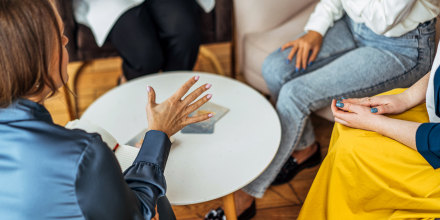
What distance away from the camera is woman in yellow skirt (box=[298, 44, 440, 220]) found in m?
0.98

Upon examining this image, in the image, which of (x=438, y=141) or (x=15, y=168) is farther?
(x=438, y=141)

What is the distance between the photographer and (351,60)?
1.41m

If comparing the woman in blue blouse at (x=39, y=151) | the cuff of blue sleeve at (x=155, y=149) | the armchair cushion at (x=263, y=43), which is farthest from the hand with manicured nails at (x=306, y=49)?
the woman in blue blouse at (x=39, y=151)

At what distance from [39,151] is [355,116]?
834mm

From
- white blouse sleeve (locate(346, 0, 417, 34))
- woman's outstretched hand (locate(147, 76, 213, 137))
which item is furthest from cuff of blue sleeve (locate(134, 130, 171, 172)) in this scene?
white blouse sleeve (locate(346, 0, 417, 34))

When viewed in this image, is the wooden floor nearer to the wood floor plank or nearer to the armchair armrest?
the wood floor plank

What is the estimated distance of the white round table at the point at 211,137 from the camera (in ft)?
3.66

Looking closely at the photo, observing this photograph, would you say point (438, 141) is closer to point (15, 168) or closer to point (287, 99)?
point (287, 99)

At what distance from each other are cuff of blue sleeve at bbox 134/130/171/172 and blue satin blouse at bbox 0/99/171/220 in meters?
0.20

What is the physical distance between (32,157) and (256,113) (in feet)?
2.72

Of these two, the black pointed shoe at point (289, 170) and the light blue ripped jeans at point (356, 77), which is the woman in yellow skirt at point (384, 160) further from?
the black pointed shoe at point (289, 170)

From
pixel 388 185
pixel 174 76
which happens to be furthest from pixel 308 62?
pixel 388 185

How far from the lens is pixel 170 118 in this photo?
1064 millimetres

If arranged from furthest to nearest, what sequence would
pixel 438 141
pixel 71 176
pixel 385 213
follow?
pixel 385 213 → pixel 438 141 → pixel 71 176
